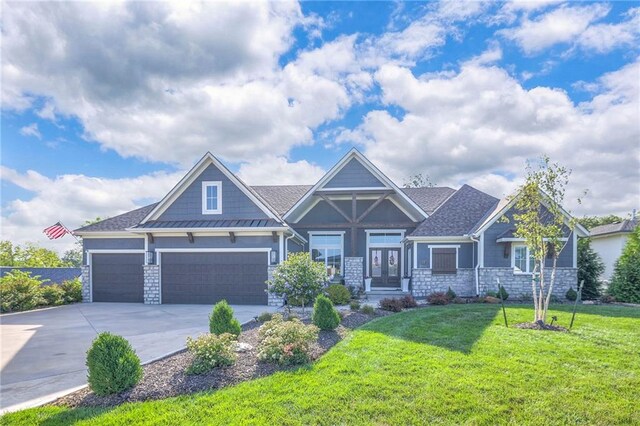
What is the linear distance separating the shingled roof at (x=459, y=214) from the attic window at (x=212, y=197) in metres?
8.97

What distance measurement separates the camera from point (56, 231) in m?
17.1

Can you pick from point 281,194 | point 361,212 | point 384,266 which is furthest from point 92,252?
point 384,266

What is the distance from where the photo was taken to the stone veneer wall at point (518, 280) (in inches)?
605

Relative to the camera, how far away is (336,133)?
18.2m

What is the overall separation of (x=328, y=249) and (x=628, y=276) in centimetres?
1333

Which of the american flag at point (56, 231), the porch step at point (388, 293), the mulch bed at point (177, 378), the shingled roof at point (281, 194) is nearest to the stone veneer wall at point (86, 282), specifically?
the american flag at point (56, 231)

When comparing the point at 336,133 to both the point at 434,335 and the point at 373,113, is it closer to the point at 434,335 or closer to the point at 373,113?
the point at 373,113

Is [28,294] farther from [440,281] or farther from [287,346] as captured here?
[440,281]

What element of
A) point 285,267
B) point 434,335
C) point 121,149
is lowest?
point 434,335

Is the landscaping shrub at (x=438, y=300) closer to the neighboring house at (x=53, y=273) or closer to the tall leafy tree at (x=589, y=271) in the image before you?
the tall leafy tree at (x=589, y=271)

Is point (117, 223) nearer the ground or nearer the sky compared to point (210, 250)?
nearer the sky

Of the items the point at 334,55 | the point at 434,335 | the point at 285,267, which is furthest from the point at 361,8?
the point at 434,335

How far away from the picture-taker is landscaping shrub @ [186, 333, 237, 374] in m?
5.88

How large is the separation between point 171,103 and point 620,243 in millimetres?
26403
